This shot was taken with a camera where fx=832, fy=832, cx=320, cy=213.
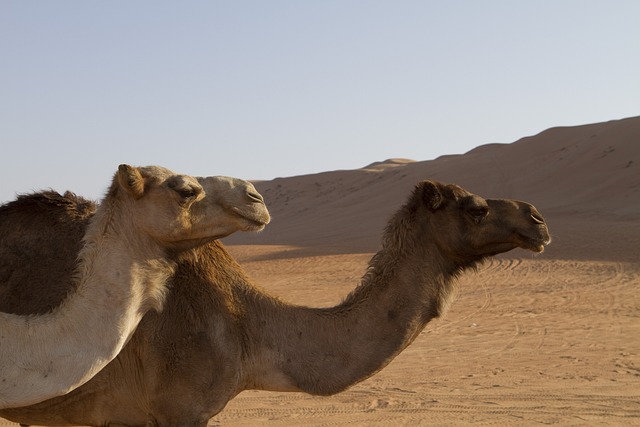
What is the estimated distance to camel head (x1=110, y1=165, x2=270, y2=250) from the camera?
412 centimetres

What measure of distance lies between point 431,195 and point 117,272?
208 centimetres

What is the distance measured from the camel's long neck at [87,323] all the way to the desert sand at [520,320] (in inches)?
137

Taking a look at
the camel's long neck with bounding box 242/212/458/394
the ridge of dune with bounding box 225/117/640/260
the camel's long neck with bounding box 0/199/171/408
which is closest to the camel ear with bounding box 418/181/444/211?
the camel's long neck with bounding box 242/212/458/394

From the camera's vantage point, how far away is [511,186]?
40.8m

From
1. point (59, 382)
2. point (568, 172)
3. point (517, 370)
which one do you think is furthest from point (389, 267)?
point (568, 172)

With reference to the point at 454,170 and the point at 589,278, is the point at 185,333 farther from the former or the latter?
the point at 454,170

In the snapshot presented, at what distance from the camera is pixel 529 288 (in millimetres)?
16531

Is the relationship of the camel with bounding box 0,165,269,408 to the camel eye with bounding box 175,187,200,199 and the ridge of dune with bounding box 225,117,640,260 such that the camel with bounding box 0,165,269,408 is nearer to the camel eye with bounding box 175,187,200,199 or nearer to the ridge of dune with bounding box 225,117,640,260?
the camel eye with bounding box 175,187,200,199

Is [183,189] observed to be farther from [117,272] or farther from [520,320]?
[520,320]

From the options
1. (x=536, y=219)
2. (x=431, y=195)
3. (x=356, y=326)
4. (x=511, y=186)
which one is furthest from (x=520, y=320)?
(x=511, y=186)

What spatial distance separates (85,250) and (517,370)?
6374mm

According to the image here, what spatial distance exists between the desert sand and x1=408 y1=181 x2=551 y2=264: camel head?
2506mm

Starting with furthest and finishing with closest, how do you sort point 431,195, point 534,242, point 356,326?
point 431,195, point 534,242, point 356,326

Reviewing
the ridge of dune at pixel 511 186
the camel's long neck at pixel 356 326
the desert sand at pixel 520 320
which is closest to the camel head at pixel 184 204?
the camel's long neck at pixel 356 326
